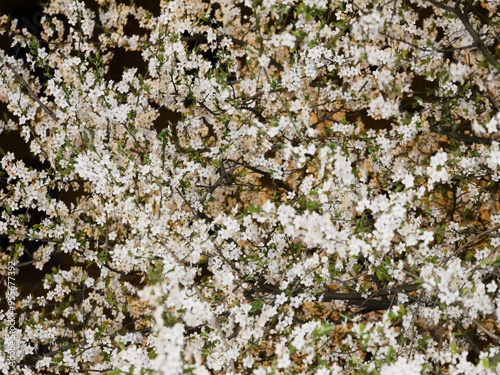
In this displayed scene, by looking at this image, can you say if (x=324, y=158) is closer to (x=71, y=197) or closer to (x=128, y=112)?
(x=128, y=112)

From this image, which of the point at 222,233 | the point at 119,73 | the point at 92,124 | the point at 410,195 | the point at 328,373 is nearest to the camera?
the point at 328,373

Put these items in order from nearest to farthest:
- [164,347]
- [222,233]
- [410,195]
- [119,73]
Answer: [164,347] < [410,195] < [222,233] < [119,73]

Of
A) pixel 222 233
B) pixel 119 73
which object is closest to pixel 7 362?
pixel 222 233

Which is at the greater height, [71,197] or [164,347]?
[71,197]

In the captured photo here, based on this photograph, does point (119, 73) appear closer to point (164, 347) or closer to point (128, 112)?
point (128, 112)

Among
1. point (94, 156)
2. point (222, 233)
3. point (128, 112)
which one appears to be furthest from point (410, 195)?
point (128, 112)

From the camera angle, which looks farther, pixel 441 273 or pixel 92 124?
pixel 92 124

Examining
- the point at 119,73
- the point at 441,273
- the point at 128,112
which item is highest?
the point at 119,73
